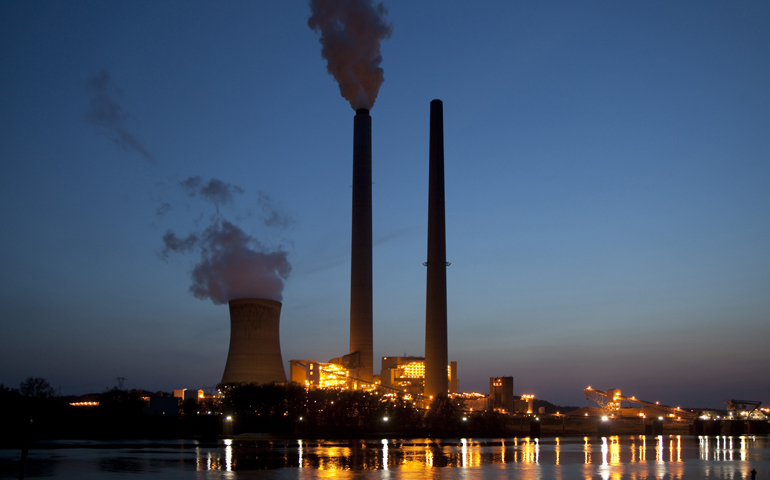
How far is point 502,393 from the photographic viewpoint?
123938 mm

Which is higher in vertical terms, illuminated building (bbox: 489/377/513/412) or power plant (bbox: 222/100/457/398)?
power plant (bbox: 222/100/457/398)

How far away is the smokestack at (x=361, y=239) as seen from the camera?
8144 centimetres

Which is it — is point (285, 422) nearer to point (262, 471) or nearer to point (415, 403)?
point (415, 403)

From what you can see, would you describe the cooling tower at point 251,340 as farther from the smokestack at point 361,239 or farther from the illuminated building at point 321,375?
the illuminated building at point 321,375

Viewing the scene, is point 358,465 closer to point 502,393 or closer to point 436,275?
point 436,275

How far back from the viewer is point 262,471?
2844 cm

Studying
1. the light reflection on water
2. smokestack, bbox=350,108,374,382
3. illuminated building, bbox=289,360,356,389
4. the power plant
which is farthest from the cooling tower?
the light reflection on water

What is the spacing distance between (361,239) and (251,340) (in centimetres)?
2028

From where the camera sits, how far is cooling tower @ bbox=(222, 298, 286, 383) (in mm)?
67500

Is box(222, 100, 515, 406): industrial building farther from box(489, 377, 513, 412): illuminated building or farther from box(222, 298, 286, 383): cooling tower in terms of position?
box(489, 377, 513, 412): illuminated building

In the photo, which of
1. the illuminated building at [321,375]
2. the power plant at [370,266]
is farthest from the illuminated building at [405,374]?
the power plant at [370,266]

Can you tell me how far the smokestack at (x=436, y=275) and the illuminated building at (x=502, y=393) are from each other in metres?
43.2

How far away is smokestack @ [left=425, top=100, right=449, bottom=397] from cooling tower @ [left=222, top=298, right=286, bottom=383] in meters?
21.1

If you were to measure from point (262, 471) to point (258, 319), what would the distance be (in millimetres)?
39899
